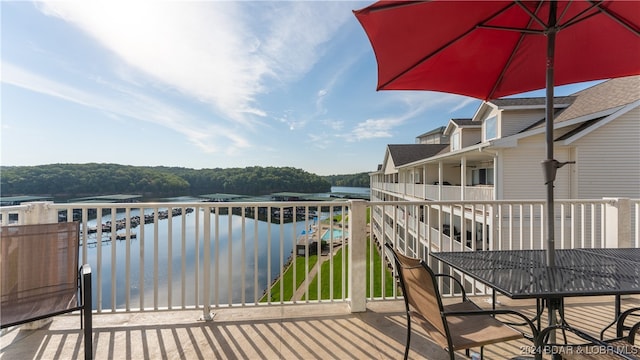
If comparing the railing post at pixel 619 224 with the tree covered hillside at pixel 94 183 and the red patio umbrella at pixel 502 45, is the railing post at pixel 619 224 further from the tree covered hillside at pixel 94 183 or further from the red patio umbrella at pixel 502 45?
the tree covered hillside at pixel 94 183

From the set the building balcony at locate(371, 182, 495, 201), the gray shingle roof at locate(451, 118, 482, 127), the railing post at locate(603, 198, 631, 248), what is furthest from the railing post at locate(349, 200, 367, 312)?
the gray shingle roof at locate(451, 118, 482, 127)

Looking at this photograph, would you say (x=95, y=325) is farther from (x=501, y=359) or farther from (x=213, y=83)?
(x=213, y=83)

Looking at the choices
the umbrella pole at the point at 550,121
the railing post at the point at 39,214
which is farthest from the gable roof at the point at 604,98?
the railing post at the point at 39,214

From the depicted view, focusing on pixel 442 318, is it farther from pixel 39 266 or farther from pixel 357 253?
pixel 39 266

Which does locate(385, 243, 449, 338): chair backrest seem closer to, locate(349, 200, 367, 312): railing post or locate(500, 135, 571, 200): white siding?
locate(349, 200, 367, 312): railing post

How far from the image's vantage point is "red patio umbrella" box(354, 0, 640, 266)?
164cm

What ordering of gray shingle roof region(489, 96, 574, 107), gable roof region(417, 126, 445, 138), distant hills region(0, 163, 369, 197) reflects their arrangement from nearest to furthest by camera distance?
distant hills region(0, 163, 369, 197) < gray shingle roof region(489, 96, 574, 107) < gable roof region(417, 126, 445, 138)

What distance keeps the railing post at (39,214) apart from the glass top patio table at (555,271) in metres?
3.55

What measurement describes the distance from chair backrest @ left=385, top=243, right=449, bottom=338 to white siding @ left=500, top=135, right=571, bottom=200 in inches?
342

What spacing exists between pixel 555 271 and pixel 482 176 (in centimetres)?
1218

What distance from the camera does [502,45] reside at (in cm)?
224

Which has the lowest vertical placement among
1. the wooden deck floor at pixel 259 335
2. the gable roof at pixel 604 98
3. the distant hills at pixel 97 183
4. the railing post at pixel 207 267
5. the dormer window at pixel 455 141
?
the wooden deck floor at pixel 259 335

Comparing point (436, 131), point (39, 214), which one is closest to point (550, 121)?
point (39, 214)

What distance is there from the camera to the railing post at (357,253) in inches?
103
